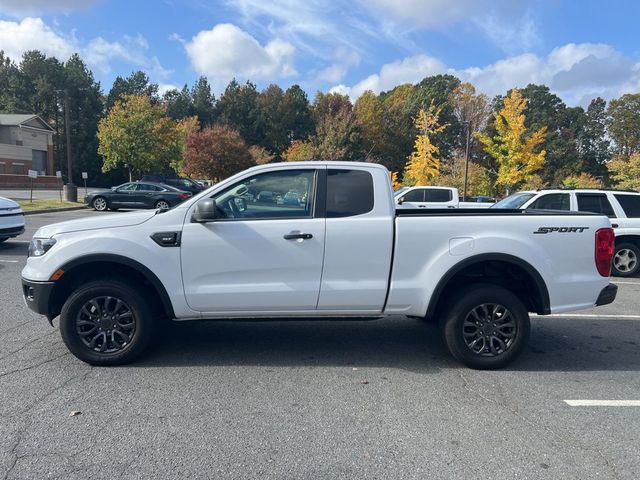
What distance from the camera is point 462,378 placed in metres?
4.48

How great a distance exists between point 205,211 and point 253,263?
2.06 feet

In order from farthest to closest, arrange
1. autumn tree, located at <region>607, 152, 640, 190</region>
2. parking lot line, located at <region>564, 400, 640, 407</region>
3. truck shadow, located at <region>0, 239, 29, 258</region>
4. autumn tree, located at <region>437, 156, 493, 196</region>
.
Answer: autumn tree, located at <region>437, 156, 493, 196</region> < autumn tree, located at <region>607, 152, 640, 190</region> < truck shadow, located at <region>0, 239, 29, 258</region> < parking lot line, located at <region>564, 400, 640, 407</region>

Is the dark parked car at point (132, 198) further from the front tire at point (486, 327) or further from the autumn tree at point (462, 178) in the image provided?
the autumn tree at point (462, 178)

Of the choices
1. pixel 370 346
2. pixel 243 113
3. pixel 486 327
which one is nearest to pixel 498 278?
pixel 486 327

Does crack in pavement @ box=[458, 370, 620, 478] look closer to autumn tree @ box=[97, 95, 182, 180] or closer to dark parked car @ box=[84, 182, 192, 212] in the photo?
dark parked car @ box=[84, 182, 192, 212]

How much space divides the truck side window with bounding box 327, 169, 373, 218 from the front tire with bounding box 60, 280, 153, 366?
1961mm

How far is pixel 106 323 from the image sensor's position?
14.9ft

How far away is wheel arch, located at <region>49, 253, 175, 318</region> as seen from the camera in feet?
14.5

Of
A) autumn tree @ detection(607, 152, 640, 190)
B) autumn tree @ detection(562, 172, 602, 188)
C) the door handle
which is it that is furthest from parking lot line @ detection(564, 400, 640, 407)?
autumn tree @ detection(562, 172, 602, 188)

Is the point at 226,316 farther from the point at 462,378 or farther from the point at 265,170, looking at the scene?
the point at 462,378

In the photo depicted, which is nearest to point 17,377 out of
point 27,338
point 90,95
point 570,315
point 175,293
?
point 27,338

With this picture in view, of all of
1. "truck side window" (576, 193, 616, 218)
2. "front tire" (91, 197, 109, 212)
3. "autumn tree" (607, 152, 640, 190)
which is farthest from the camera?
"autumn tree" (607, 152, 640, 190)

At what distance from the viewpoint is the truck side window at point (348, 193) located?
460 cm

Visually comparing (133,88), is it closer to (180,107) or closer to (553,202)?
(180,107)
